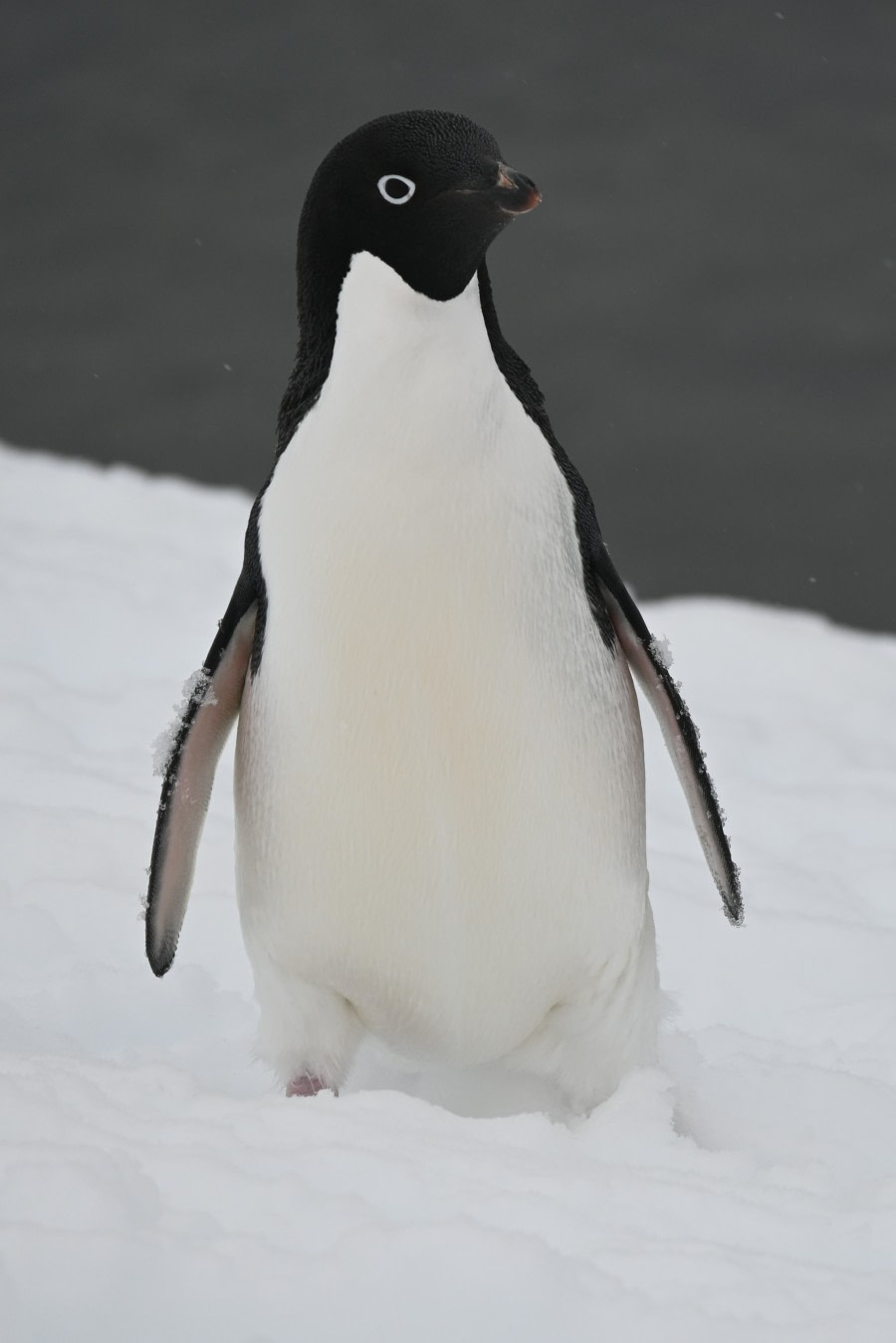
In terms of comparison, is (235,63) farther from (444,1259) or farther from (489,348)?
(444,1259)

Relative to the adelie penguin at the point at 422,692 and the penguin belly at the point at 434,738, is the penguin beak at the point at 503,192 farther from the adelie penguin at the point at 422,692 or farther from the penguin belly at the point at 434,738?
the penguin belly at the point at 434,738

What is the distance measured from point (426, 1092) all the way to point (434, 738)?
1.64 ft

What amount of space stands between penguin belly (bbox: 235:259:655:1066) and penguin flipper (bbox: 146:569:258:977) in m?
0.05

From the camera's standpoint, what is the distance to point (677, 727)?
5.76 ft

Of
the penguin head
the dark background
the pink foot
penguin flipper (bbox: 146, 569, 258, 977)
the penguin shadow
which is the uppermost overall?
the penguin head

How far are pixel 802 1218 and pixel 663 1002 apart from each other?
0.50 meters

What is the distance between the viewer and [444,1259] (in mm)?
1155

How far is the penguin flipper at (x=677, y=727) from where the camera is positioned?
1738 mm

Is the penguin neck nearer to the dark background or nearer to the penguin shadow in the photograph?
the penguin shadow

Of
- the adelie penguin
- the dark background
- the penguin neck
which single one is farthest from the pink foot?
the dark background

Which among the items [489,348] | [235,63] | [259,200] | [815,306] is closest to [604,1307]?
[489,348]

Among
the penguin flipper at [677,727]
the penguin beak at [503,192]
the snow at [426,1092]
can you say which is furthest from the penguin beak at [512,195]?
the snow at [426,1092]

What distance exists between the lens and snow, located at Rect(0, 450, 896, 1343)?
1.13 metres

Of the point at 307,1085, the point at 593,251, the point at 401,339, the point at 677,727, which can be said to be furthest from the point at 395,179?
the point at 593,251
